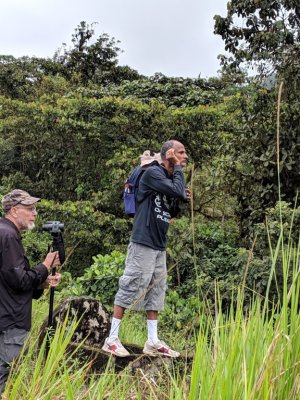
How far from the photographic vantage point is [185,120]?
Result: 395 inches

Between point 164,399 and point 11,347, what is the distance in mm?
1672

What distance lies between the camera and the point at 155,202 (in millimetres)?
4285

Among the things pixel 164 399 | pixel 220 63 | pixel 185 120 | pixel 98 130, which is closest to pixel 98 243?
pixel 98 130

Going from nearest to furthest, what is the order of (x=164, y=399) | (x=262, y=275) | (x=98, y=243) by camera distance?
1. (x=164, y=399)
2. (x=262, y=275)
3. (x=98, y=243)

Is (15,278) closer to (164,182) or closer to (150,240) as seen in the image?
(150,240)

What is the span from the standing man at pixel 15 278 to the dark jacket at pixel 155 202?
0.83 m

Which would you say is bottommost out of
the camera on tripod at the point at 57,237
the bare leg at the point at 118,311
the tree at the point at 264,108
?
the bare leg at the point at 118,311

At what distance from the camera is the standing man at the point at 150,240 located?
4215mm

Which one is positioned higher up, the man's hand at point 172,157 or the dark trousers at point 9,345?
the man's hand at point 172,157

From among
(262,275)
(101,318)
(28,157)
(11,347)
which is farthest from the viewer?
(28,157)

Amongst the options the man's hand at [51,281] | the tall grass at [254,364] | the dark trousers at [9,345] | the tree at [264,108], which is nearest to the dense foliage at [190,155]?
the tree at [264,108]

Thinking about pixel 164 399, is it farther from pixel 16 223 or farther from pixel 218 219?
pixel 218 219

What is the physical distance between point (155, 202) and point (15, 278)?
52.2 inches

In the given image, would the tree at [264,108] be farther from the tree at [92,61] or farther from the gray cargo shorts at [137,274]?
the tree at [92,61]
